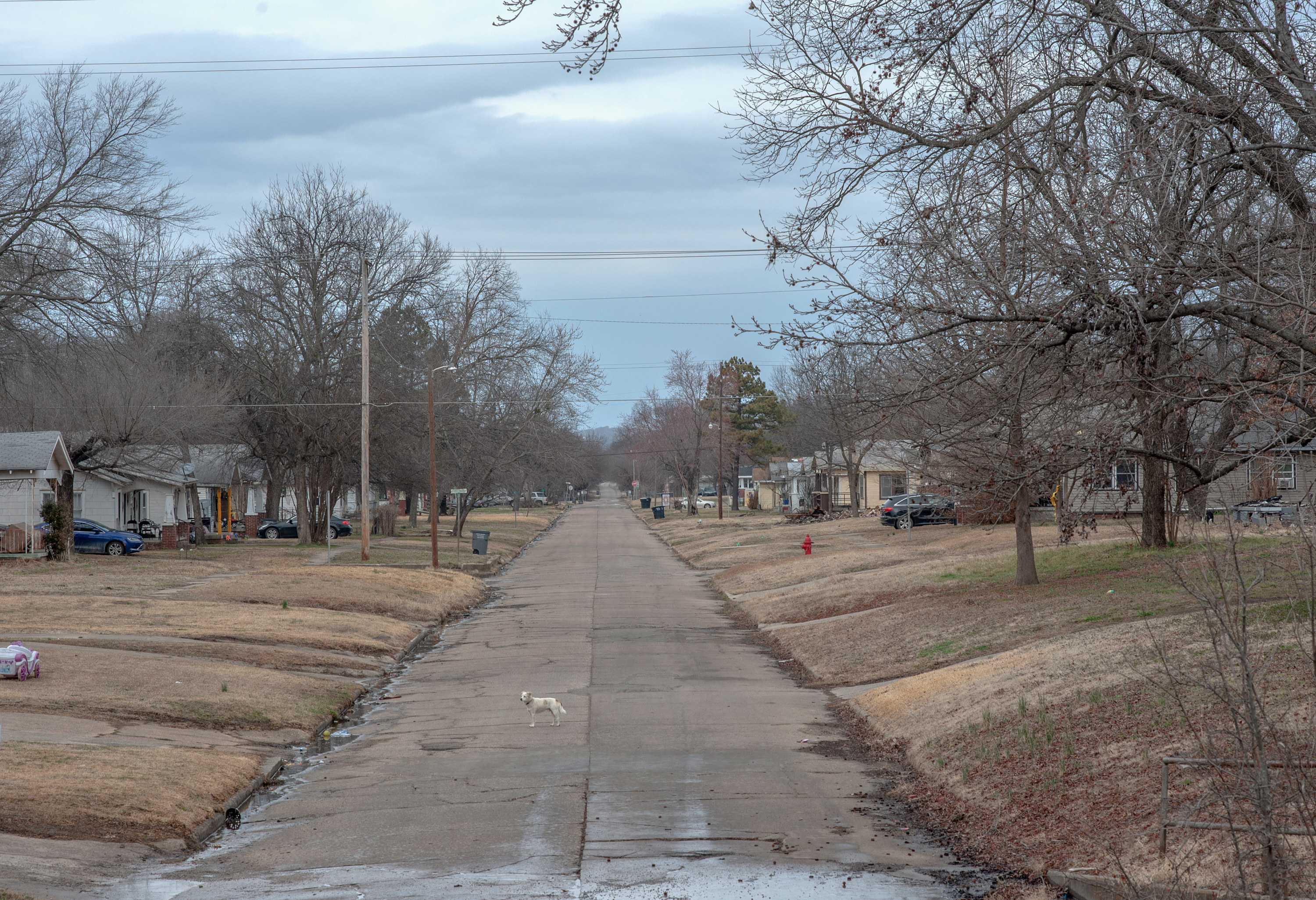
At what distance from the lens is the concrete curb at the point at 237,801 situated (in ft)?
30.5

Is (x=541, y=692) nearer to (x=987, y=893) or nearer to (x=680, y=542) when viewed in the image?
(x=987, y=893)

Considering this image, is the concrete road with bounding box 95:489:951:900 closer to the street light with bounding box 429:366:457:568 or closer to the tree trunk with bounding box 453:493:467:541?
the street light with bounding box 429:366:457:568

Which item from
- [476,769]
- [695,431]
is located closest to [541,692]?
[476,769]

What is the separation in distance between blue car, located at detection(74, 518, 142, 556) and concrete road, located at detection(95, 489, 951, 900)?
87.6 ft

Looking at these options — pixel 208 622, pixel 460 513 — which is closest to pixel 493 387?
pixel 460 513

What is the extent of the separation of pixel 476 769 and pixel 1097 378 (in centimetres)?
711

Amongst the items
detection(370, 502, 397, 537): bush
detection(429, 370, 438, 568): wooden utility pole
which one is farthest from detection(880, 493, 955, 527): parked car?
detection(370, 502, 397, 537): bush

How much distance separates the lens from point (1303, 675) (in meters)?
9.35

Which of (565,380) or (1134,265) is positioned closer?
(1134,265)

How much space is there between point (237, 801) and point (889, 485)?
69022 mm

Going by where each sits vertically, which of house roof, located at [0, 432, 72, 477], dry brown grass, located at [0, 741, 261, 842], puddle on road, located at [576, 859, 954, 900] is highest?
house roof, located at [0, 432, 72, 477]

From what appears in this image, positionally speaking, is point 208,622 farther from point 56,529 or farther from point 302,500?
point 302,500

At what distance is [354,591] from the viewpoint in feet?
91.8

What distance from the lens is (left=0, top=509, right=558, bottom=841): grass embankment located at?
31.9 feet
